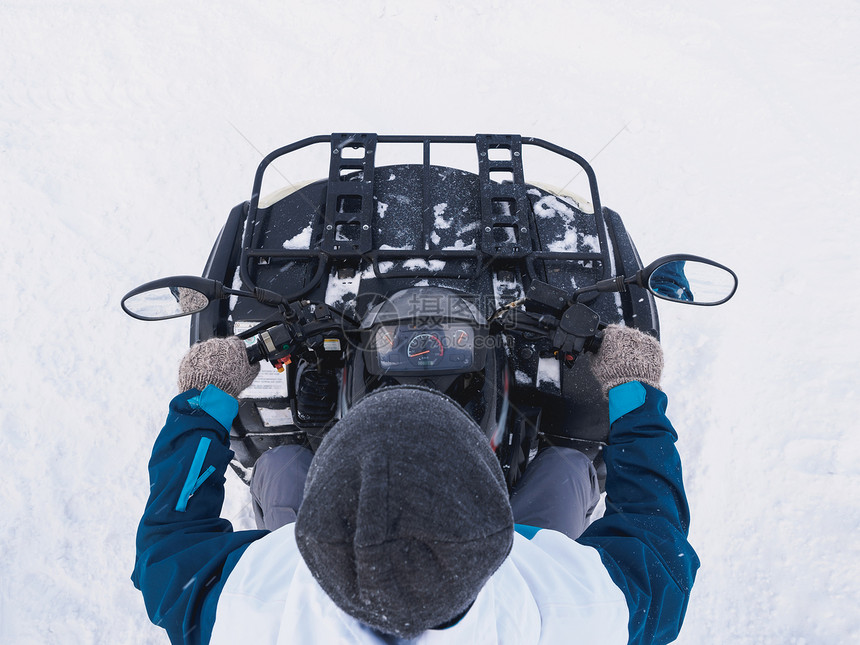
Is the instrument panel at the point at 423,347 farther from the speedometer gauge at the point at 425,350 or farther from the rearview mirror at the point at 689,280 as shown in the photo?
the rearview mirror at the point at 689,280

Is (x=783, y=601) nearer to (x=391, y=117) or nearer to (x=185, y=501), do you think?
(x=185, y=501)

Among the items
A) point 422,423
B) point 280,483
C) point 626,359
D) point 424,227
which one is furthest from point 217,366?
point 626,359

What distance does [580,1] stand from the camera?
5.05 meters

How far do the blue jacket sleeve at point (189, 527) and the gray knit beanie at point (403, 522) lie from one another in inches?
29.3

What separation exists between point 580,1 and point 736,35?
1.38 meters

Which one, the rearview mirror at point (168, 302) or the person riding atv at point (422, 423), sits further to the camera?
the rearview mirror at point (168, 302)

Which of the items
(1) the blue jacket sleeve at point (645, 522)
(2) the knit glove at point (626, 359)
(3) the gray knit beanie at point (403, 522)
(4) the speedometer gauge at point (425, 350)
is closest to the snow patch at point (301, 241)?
(4) the speedometer gauge at point (425, 350)

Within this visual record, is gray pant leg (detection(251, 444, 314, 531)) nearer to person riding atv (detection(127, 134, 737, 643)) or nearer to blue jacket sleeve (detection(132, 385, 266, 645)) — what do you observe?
person riding atv (detection(127, 134, 737, 643))

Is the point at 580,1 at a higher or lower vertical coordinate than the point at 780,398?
higher

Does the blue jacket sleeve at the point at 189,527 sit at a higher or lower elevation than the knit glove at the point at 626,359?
lower

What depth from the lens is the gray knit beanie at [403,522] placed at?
35.9 inches

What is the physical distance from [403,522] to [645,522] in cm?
116

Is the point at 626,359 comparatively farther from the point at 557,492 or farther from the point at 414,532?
the point at 414,532

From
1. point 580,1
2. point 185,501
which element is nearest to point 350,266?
point 185,501
